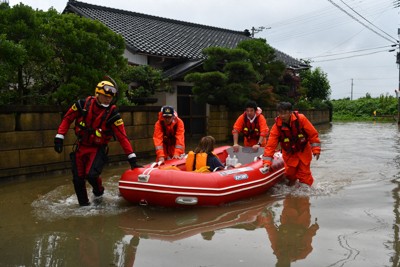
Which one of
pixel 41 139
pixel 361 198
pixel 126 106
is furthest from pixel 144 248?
pixel 126 106

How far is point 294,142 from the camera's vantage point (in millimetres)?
6609

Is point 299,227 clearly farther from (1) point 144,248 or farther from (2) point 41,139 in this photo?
(2) point 41,139

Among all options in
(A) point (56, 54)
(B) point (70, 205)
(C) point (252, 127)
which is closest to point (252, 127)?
(C) point (252, 127)

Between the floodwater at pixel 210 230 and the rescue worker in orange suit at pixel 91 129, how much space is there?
585mm

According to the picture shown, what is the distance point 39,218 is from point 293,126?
13.0 ft

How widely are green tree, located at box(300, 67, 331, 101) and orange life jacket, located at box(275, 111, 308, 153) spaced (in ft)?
75.9

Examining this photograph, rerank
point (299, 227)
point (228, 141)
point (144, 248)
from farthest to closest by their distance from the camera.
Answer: point (228, 141)
point (299, 227)
point (144, 248)

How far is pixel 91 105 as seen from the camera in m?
5.53

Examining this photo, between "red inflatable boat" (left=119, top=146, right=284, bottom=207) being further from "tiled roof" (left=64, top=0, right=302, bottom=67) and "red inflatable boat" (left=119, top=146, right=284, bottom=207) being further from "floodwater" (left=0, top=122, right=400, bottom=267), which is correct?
"tiled roof" (left=64, top=0, right=302, bottom=67)

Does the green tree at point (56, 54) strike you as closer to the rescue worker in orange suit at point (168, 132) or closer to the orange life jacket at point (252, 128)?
the rescue worker in orange suit at point (168, 132)

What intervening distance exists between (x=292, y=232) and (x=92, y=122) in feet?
9.67

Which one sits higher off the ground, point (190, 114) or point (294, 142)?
point (190, 114)

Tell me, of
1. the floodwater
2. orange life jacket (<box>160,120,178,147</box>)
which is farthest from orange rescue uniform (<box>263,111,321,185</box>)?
orange life jacket (<box>160,120,178,147</box>)

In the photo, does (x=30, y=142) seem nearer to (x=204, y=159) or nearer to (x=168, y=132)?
(x=168, y=132)
